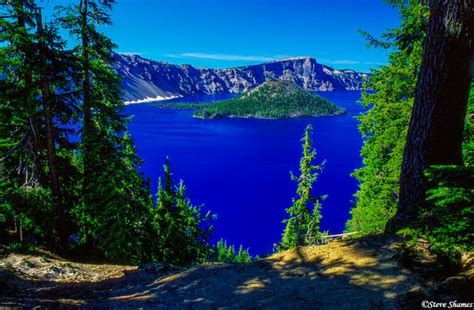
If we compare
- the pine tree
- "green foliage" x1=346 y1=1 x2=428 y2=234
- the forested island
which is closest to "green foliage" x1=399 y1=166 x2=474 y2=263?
the forested island

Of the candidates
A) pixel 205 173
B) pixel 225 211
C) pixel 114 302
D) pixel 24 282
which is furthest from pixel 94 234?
pixel 205 173

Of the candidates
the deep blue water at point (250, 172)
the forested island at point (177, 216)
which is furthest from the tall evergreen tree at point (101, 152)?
the deep blue water at point (250, 172)

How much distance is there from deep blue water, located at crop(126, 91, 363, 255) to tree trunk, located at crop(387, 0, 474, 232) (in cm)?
2723

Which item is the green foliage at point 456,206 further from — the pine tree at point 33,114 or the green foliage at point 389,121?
the pine tree at point 33,114

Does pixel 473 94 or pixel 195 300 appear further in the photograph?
pixel 473 94

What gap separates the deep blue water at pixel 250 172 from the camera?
2301 inches

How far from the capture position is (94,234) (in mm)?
14234

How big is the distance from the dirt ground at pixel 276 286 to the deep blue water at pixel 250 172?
1053 inches

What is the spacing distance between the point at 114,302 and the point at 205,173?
255 ft

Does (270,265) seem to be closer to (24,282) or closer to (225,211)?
(24,282)

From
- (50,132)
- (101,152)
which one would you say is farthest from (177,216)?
(50,132)

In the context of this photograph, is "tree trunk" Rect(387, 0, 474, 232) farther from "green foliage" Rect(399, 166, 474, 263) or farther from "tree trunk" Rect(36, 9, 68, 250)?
"tree trunk" Rect(36, 9, 68, 250)

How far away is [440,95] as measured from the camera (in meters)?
4.69

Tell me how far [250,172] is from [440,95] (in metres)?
80.4
